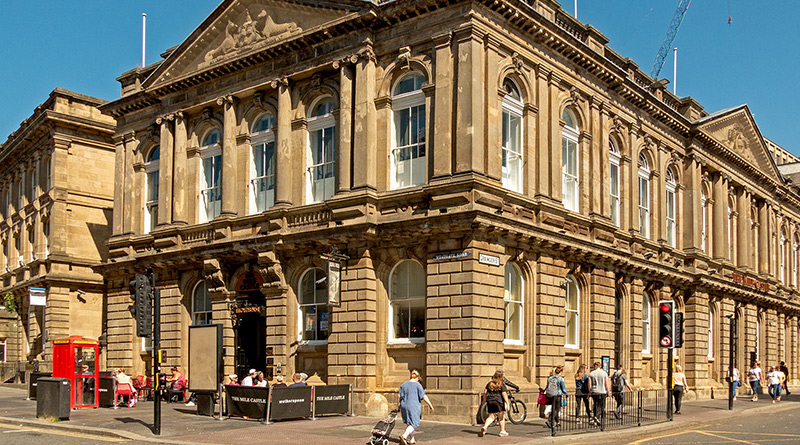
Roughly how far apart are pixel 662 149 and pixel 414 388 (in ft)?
74.9

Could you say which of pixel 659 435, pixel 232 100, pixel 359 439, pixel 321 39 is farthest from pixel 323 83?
pixel 659 435

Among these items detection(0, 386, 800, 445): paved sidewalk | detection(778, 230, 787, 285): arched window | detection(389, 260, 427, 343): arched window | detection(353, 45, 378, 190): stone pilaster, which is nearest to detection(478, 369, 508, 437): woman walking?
detection(0, 386, 800, 445): paved sidewalk

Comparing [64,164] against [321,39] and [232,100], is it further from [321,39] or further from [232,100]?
[321,39]

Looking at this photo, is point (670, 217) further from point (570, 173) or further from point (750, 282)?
point (570, 173)

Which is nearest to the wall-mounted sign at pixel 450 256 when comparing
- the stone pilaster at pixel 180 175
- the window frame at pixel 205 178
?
the window frame at pixel 205 178

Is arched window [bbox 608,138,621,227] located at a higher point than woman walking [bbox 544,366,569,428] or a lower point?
higher

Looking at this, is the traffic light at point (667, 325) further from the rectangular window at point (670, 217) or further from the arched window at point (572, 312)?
the rectangular window at point (670, 217)

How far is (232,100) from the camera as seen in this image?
3066cm

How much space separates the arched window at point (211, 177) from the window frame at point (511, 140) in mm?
11506

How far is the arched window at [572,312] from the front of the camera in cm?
2897

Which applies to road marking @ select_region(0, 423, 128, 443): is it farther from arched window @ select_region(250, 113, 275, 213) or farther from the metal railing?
arched window @ select_region(250, 113, 275, 213)

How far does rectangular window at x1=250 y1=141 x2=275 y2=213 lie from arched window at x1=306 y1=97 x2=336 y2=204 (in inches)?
73.5

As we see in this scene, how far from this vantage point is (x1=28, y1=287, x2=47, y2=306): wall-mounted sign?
4000cm

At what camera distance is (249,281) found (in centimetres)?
2997
